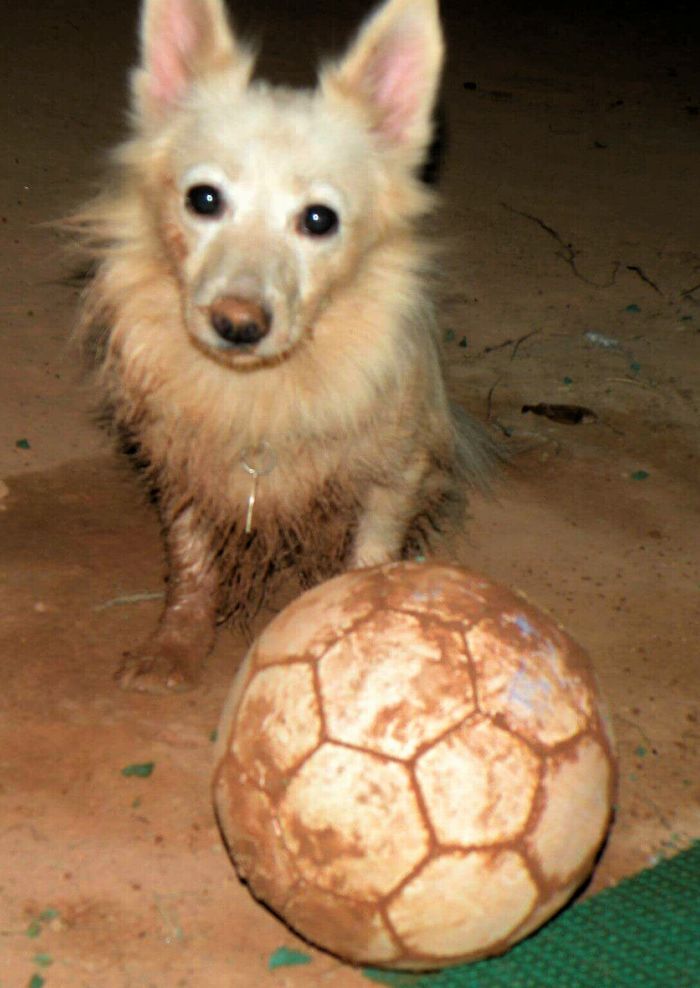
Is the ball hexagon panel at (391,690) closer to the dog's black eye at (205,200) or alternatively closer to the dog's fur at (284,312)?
the dog's fur at (284,312)

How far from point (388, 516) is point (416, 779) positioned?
135 centimetres

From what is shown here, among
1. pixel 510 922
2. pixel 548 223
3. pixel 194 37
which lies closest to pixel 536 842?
pixel 510 922

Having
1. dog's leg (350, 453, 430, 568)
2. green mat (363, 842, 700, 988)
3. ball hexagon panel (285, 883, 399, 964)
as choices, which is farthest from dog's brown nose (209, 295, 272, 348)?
green mat (363, 842, 700, 988)

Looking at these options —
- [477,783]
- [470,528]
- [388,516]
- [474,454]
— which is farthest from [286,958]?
[474,454]

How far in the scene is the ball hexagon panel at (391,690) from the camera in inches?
89.7

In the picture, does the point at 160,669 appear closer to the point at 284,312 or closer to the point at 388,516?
the point at 388,516

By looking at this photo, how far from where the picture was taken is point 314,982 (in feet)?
8.30

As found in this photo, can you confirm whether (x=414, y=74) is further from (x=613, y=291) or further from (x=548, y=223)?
(x=548, y=223)

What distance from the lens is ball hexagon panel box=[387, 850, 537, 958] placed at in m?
2.22

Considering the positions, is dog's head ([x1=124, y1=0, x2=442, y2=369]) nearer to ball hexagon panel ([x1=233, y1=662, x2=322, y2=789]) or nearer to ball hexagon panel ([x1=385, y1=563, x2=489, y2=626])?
ball hexagon panel ([x1=385, y1=563, x2=489, y2=626])

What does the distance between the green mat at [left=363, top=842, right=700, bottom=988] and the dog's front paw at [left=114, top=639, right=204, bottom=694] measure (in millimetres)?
1030

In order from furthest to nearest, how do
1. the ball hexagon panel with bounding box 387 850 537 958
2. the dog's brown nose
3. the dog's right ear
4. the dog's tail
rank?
1. the dog's tail
2. the dog's right ear
3. the dog's brown nose
4. the ball hexagon panel with bounding box 387 850 537 958

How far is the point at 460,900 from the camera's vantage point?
7.34 ft

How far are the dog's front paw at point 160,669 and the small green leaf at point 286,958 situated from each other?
90 cm
